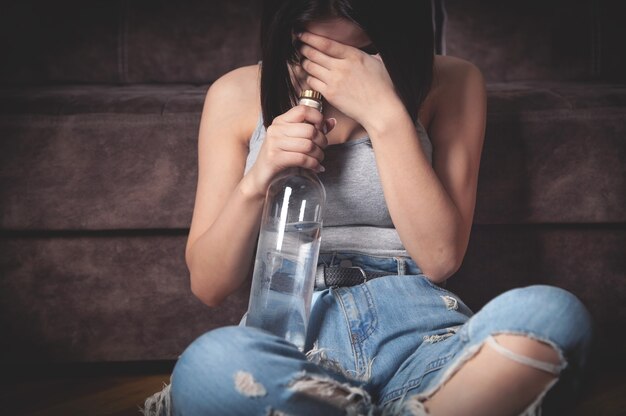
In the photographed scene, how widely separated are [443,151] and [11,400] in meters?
0.88

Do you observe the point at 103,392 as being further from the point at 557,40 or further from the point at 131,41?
the point at 557,40

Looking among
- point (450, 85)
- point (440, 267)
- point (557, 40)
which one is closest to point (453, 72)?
point (450, 85)

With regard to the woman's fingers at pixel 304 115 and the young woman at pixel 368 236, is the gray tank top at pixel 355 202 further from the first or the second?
the woman's fingers at pixel 304 115

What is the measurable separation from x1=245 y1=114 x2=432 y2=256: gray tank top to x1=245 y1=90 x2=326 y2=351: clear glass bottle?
0.15ft

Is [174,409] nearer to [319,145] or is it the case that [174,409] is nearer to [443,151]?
[319,145]

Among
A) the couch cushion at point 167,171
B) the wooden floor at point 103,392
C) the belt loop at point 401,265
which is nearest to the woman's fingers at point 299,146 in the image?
the belt loop at point 401,265

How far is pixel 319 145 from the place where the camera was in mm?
703

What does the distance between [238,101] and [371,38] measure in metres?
0.27

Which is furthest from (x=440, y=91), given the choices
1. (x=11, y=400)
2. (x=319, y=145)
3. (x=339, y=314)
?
(x=11, y=400)

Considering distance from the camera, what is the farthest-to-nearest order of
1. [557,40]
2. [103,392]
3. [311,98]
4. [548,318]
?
[557,40], [103,392], [311,98], [548,318]

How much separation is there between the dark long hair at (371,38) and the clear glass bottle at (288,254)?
0.42 feet

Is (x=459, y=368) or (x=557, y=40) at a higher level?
(x=557, y=40)

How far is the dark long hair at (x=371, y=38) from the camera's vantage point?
72cm

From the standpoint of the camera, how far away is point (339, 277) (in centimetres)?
77
